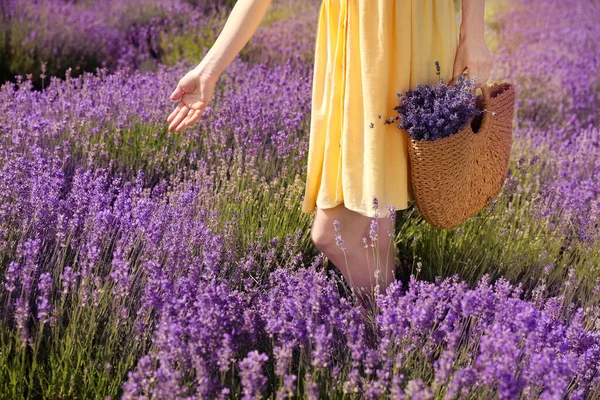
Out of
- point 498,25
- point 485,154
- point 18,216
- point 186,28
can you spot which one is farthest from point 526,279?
point 498,25

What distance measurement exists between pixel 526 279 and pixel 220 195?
132 centimetres

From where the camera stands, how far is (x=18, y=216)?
7.33ft

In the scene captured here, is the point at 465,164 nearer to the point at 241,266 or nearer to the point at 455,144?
the point at 455,144

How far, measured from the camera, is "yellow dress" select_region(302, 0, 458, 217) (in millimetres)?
2025

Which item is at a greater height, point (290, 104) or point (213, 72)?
point (213, 72)

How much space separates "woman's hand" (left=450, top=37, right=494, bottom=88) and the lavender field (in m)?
0.64

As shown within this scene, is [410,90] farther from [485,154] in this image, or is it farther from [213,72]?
[213,72]

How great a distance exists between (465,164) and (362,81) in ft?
1.38

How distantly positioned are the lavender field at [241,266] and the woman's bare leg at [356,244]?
100 mm

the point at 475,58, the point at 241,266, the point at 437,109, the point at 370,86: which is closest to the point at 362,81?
the point at 370,86

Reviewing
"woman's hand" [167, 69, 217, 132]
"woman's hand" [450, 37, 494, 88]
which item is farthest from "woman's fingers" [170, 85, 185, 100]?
"woman's hand" [450, 37, 494, 88]

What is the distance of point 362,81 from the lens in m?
2.06

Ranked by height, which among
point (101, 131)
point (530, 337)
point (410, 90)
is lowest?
point (530, 337)

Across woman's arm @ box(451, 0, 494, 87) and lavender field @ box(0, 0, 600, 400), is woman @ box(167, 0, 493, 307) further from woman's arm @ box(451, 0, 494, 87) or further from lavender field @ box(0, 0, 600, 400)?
lavender field @ box(0, 0, 600, 400)
